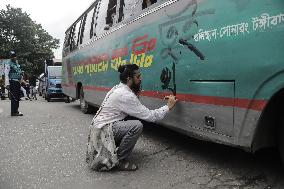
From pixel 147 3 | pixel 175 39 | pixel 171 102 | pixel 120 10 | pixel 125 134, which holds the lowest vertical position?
pixel 125 134

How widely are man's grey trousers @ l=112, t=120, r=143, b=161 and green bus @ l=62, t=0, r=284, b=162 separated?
22.5 inches

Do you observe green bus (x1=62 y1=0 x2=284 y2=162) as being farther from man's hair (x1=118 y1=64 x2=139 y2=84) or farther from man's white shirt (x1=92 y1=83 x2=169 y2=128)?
man's hair (x1=118 y1=64 x2=139 y2=84)

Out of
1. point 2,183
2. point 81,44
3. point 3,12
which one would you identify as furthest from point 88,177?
point 3,12

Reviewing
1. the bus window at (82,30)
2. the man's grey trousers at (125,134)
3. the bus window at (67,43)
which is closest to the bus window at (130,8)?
the man's grey trousers at (125,134)

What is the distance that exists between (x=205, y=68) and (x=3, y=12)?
177ft

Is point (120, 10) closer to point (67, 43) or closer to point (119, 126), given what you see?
point (119, 126)

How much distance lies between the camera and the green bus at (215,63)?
3467 millimetres

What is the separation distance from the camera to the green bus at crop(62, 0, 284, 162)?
347cm

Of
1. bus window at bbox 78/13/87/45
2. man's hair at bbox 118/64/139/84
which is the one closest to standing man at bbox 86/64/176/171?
man's hair at bbox 118/64/139/84

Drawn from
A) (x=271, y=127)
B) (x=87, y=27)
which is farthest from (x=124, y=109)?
(x=87, y=27)

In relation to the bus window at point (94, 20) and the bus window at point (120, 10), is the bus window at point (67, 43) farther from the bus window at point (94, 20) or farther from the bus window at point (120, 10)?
the bus window at point (120, 10)

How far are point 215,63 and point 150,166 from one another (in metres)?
1.59

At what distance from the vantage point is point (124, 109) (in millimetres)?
4887

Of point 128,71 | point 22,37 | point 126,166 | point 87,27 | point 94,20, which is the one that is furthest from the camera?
point 22,37
